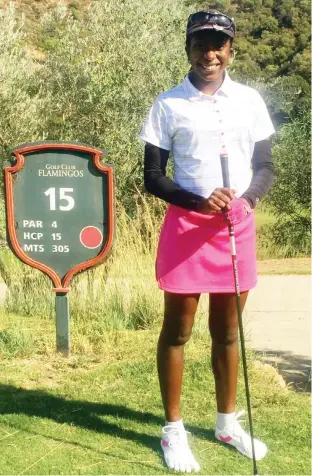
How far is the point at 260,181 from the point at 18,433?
180 centimetres

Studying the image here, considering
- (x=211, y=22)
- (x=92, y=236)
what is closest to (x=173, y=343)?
(x=211, y=22)

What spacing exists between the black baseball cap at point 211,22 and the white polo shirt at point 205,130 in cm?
22

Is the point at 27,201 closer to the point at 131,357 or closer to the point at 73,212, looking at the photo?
the point at 73,212

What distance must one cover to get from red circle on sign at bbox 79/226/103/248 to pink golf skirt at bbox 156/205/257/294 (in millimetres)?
2155

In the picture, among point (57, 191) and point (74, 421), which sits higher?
point (57, 191)

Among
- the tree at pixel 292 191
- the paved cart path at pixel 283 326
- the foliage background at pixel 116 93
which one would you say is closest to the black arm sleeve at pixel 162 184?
the paved cart path at pixel 283 326

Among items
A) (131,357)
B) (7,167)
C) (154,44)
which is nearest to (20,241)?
(7,167)

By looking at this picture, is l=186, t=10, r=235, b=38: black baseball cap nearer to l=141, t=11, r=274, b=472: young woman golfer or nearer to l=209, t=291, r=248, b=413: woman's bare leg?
l=141, t=11, r=274, b=472: young woman golfer

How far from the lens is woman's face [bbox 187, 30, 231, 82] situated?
10.7ft

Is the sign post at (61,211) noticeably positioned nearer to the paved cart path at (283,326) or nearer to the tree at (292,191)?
the paved cart path at (283,326)

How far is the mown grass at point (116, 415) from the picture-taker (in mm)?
3516

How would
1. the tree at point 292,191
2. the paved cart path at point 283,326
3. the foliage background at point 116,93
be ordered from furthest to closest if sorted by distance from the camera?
1. the tree at point 292,191
2. the foliage background at point 116,93
3. the paved cart path at point 283,326

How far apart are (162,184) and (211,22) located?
28.5 inches

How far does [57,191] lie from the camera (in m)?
5.48
